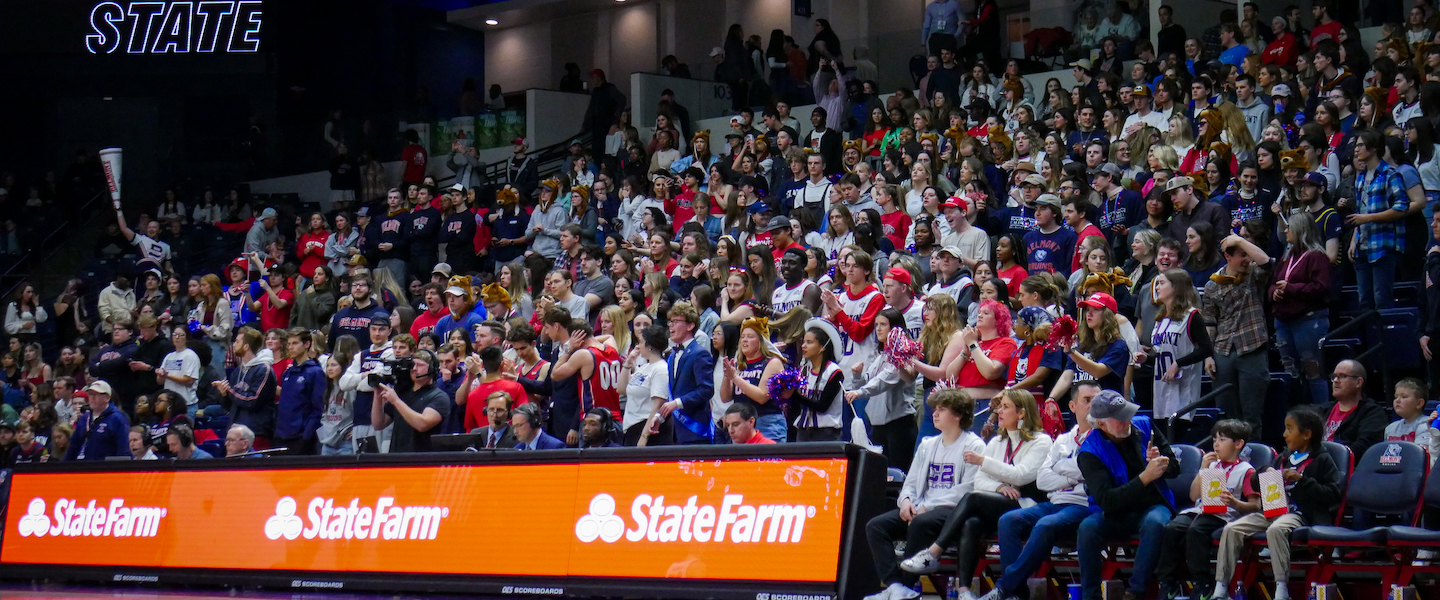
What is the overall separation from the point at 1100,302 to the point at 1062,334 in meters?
0.34

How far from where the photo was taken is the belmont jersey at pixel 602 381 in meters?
10.6

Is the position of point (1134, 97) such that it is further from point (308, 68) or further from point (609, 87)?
point (308, 68)

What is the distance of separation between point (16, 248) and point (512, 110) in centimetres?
777

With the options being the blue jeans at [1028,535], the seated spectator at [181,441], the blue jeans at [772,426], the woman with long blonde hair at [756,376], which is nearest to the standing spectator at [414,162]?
the seated spectator at [181,441]

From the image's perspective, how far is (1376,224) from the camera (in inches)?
412

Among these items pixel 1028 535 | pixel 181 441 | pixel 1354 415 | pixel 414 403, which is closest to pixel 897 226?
pixel 414 403

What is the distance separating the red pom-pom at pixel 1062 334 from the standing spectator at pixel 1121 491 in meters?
1.55

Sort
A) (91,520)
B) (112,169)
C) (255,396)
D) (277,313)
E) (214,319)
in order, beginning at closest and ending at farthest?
(91,520)
(255,396)
(214,319)
(277,313)
(112,169)

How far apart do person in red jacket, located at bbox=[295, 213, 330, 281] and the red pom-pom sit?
10.8 meters

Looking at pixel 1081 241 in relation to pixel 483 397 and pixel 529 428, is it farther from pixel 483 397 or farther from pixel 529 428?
pixel 483 397

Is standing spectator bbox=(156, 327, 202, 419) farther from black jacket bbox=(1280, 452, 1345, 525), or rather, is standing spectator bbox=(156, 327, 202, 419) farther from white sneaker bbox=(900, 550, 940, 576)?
black jacket bbox=(1280, 452, 1345, 525)

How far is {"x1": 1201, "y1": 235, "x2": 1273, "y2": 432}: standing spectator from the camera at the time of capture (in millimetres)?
9695

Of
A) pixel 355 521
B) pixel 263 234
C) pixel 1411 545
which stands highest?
pixel 263 234

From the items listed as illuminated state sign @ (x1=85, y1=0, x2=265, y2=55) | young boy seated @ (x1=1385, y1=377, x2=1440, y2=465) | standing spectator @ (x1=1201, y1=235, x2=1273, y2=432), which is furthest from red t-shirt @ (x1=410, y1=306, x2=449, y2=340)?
illuminated state sign @ (x1=85, y1=0, x2=265, y2=55)
